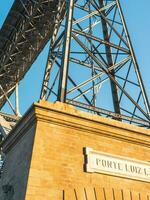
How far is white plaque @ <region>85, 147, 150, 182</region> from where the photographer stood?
904cm

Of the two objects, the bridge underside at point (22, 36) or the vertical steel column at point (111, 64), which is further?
the bridge underside at point (22, 36)

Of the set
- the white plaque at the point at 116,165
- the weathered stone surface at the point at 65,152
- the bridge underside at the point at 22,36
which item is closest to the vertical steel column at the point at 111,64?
the weathered stone surface at the point at 65,152

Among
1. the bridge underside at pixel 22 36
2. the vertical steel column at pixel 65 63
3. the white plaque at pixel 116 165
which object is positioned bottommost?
the white plaque at pixel 116 165

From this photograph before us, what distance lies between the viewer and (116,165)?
9344mm

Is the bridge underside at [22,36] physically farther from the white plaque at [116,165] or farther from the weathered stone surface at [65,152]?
the white plaque at [116,165]

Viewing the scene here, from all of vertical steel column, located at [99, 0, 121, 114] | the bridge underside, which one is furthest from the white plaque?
the bridge underside

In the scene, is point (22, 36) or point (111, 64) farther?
point (22, 36)

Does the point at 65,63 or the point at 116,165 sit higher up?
the point at 65,63

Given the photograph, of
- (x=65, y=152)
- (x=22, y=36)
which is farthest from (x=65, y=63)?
(x=22, y=36)

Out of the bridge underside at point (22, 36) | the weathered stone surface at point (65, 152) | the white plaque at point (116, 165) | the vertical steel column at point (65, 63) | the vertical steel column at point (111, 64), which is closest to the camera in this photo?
the weathered stone surface at point (65, 152)

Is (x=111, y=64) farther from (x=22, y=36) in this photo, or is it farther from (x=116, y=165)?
(x=22, y=36)

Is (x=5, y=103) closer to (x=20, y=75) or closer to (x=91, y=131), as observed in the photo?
(x=20, y=75)

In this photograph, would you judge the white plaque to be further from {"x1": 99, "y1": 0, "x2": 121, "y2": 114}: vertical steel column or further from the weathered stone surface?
{"x1": 99, "y1": 0, "x2": 121, "y2": 114}: vertical steel column

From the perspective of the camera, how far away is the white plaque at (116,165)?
29.7 feet
